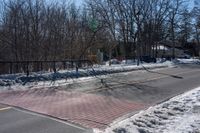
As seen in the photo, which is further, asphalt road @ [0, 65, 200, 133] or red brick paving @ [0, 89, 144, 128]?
red brick paving @ [0, 89, 144, 128]

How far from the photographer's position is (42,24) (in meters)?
31.7

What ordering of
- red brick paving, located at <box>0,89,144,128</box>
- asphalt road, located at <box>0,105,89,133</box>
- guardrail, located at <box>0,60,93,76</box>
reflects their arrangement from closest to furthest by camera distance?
asphalt road, located at <box>0,105,89,133</box>, red brick paving, located at <box>0,89,144,128</box>, guardrail, located at <box>0,60,93,76</box>

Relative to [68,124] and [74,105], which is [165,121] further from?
[74,105]

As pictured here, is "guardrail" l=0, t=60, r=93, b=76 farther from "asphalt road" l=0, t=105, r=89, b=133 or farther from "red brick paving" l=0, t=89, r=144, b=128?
"asphalt road" l=0, t=105, r=89, b=133

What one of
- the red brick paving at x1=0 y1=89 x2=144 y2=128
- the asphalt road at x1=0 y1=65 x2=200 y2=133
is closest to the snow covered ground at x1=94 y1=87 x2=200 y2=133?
the red brick paving at x1=0 y1=89 x2=144 y2=128

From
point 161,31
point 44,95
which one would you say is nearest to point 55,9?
point 44,95

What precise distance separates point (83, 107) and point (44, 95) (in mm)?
3269

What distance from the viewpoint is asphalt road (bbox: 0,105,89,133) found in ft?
29.5

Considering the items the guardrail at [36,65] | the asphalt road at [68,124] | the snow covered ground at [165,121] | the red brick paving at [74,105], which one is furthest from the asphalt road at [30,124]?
the guardrail at [36,65]

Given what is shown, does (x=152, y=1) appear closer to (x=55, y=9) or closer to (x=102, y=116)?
(x=55, y=9)

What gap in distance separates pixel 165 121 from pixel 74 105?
4.00 m

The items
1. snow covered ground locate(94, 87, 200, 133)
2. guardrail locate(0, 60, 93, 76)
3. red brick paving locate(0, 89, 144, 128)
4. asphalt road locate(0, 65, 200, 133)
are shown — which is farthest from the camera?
guardrail locate(0, 60, 93, 76)

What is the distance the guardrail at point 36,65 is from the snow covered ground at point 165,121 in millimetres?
11974

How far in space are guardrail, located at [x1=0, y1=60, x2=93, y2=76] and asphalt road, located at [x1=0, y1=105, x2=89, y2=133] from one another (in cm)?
1073
